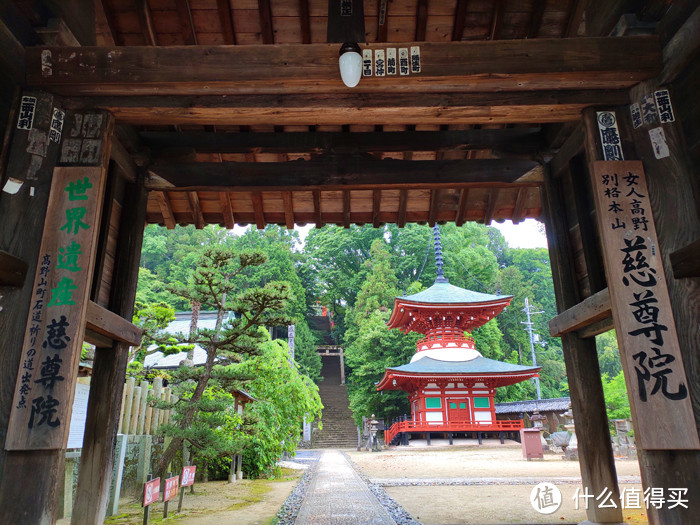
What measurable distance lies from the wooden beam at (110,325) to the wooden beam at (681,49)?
13.6ft

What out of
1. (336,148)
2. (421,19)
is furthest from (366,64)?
(336,148)

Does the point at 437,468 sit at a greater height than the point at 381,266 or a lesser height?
lesser

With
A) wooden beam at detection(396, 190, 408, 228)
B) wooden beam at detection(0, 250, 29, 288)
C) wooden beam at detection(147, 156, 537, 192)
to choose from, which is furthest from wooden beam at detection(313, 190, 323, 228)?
wooden beam at detection(0, 250, 29, 288)

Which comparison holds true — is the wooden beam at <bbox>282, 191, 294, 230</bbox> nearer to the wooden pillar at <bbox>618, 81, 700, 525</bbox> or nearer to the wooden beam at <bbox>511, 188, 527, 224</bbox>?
the wooden beam at <bbox>511, 188, 527, 224</bbox>

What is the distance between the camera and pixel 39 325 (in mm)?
2783

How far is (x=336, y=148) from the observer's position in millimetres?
4551

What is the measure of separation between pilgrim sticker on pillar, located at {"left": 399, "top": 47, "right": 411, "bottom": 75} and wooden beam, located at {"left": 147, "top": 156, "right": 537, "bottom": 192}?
1.44 metres

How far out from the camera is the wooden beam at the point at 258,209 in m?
5.20

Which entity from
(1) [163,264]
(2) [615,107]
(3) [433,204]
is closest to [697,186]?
(2) [615,107]

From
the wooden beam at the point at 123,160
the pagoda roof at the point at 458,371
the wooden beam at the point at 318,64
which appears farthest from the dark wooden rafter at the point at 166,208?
the pagoda roof at the point at 458,371

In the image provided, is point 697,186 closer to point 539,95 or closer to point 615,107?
point 615,107

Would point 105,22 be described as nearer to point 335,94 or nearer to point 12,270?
point 335,94

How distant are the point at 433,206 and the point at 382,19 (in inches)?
87.9

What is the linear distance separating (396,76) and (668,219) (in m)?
1.92
